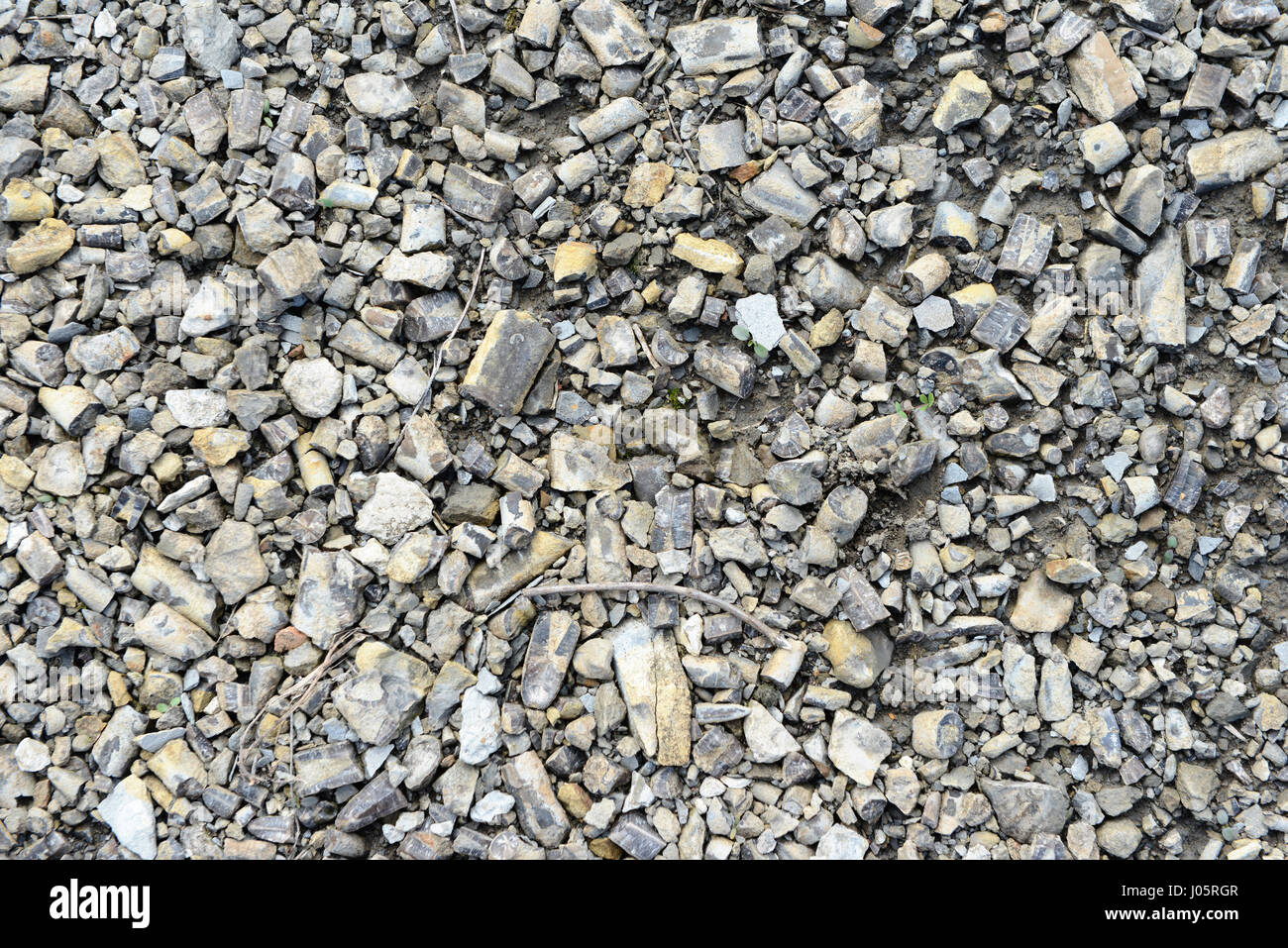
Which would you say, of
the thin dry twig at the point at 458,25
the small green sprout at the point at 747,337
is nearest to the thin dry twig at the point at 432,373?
the thin dry twig at the point at 458,25

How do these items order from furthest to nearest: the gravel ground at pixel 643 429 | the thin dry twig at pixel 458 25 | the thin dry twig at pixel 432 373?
1. the thin dry twig at pixel 458 25
2. the thin dry twig at pixel 432 373
3. the gravel ground at pixel 643 429

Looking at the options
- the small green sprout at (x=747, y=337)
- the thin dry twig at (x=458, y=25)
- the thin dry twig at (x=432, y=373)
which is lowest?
the thin dry twig at (x=432, y=373)

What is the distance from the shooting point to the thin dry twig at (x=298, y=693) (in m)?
2.84

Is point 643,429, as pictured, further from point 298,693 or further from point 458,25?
point 458,25

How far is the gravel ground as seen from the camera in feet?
9.22

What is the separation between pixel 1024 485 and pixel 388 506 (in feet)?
6.89

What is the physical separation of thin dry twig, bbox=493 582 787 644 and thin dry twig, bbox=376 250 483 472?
2.11 ft

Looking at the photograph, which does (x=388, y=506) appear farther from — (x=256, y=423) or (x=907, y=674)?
(x=907, y=674)

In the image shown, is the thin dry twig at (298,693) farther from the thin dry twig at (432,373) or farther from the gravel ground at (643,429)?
the thin dry twig at (432,373)

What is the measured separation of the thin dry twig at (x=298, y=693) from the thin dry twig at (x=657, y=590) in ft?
1.63

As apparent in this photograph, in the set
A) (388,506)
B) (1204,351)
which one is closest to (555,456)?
(388,506)

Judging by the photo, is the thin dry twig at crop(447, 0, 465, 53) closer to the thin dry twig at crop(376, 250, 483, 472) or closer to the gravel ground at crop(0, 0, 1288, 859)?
the gravel ground at crop(0, 0, 1288, 859)

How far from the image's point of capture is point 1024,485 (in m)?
2.95

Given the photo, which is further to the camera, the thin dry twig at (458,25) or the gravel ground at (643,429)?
the thin dry twig at (458,25)
